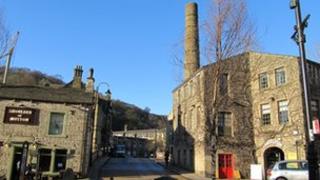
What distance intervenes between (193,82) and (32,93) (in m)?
15.5

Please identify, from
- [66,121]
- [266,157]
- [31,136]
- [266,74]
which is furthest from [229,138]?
[31,136]

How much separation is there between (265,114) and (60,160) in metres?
17.4

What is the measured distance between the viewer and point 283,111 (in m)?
31.4

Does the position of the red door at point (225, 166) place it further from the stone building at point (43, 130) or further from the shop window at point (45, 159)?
the shop window at point (45, 159)

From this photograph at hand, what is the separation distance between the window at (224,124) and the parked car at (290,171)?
11.6 metres

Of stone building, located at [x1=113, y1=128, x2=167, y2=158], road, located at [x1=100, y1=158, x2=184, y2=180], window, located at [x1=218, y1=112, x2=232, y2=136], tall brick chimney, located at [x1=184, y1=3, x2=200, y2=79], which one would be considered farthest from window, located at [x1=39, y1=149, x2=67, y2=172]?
stone building, located at [x1=113, y1=128, x2=167, y2=158]

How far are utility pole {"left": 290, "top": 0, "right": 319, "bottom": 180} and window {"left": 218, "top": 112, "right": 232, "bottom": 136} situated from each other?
22823 millimetres

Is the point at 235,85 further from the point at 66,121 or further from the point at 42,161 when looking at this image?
the point at 42,161

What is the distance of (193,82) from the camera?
121 feet

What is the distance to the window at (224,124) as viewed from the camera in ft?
109

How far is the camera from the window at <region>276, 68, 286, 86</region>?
31.6m

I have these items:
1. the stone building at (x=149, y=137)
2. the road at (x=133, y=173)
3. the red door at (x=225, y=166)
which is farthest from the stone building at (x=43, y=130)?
the stone building at (x=149, y=137)

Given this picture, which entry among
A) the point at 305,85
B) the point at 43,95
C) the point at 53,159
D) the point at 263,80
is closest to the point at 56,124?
the point at 43,95

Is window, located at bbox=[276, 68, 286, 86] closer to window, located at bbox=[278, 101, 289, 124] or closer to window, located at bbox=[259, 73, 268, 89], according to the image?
window, located at bbox=[259, 73, 268, 89]
